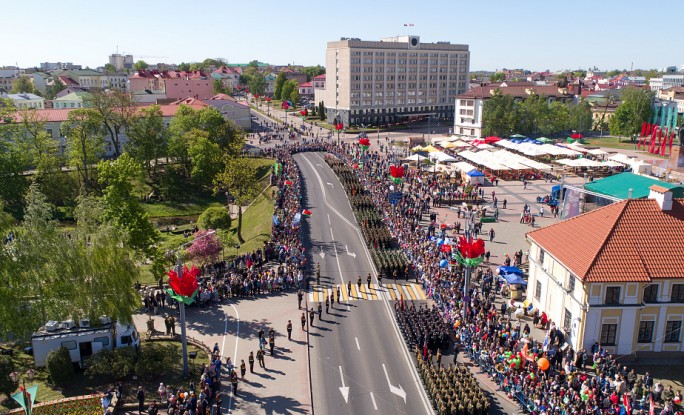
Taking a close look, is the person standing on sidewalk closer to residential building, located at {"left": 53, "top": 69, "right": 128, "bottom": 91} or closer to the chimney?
the chimney

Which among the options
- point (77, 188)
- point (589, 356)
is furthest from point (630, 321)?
point (77, 188)

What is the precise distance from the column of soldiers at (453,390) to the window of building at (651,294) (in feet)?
35.7

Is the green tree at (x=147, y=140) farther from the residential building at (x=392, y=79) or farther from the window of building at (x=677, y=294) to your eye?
the window of building at (x=677, y=294)

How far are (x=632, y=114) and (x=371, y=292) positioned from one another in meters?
94.6

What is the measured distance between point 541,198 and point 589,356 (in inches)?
1330

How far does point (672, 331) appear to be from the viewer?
92.5ft

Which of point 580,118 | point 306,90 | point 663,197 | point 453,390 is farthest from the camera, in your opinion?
point 306,90

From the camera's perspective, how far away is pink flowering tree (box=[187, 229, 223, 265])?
38344 millimetres

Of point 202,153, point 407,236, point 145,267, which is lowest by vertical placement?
point 145,267

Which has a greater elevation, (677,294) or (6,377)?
(677,294)

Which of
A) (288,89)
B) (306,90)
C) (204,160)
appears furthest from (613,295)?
(306,90)

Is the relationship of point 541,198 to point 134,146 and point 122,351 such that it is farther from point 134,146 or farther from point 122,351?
point 134,146

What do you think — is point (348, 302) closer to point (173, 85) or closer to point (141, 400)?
point (141, 400)

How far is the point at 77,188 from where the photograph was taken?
66938 mm
